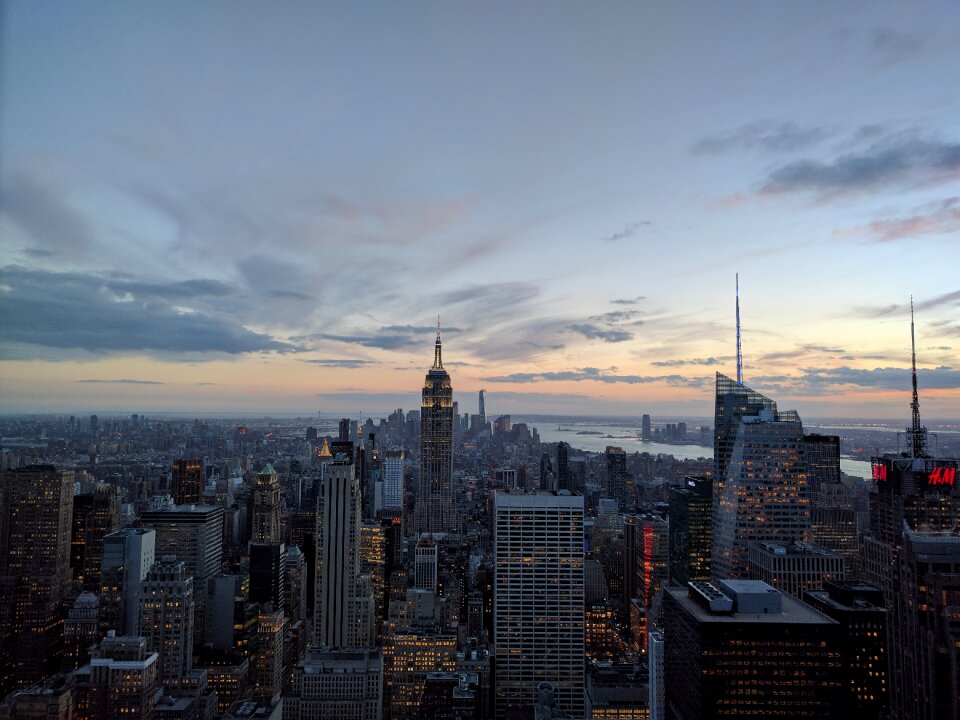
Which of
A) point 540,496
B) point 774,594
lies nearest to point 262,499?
point 540,496


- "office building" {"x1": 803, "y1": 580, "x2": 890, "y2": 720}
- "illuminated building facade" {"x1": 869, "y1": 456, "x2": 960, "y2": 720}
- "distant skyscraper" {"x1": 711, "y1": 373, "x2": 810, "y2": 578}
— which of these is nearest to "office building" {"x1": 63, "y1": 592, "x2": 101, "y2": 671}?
"office building" {"x1": 803, "y1": 580, "x2": 890, "y2": 720}

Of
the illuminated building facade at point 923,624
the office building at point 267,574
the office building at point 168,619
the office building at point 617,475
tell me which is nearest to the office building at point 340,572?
the office building at point 267,574

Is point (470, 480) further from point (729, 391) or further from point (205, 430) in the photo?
point (205, 430)

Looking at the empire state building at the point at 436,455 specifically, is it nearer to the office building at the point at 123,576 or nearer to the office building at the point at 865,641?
the office building at the point at 123,576

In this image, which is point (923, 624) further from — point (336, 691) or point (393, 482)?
point (393, 482)

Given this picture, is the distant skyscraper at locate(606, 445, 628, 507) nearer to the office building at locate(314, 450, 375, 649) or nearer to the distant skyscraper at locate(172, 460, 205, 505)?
the office building at locate(314, 450, 375, 649)
